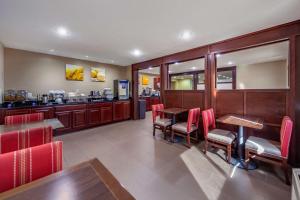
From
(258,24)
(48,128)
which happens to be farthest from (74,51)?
(258,24)

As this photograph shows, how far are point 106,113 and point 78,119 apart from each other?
1.01 metres

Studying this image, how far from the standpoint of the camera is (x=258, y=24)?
2.47 meters

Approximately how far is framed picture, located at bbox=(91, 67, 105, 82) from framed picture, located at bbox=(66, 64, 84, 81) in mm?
428

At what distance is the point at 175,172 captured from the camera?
220cm

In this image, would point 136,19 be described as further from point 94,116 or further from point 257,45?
point 94,116

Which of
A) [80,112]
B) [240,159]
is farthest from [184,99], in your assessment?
[80,112]

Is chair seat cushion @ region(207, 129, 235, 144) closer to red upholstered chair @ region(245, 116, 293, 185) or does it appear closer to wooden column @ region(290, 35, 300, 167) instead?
red upholstered chair @ region(245, 116, 293, 185)

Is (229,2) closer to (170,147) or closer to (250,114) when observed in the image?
(250,114)

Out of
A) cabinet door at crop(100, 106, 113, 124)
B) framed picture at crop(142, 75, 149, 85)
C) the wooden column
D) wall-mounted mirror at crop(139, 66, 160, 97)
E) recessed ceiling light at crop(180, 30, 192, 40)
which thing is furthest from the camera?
framed picture at crop(142, 75, 149, 85)

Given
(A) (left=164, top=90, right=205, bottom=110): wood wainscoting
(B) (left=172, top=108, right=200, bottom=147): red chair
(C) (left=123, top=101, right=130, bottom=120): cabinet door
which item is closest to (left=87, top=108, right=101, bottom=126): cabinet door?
(C) (left=123, top=101, right=130, bottom=120): cabinet door

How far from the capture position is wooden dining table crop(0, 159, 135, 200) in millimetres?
693

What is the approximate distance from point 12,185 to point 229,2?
9.54ft

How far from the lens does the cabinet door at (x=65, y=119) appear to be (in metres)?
4.00

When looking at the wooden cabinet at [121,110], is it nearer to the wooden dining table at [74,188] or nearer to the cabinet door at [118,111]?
the cabinet door at [118,111]
